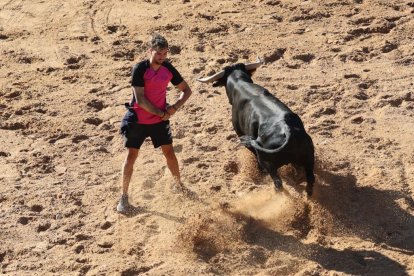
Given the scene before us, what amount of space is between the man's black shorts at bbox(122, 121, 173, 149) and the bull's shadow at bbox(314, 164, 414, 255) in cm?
161

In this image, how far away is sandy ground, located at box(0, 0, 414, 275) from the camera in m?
6.60

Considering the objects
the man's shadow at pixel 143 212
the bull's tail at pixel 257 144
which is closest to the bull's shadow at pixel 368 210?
the bull's tail at pixel 257 144

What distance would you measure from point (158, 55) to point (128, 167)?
1.27 metres

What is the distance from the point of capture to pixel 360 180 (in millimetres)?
7562

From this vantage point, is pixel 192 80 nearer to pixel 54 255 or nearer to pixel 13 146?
pixel 13 146

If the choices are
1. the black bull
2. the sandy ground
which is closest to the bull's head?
the black bull

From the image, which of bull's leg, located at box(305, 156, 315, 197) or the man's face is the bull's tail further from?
the man's face

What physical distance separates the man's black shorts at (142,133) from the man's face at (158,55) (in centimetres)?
69

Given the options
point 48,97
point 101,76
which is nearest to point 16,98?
point 48,97

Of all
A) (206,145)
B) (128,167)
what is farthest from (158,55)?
(206,145)

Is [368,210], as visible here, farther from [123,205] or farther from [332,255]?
[123,205]

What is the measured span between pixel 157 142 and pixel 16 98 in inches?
130

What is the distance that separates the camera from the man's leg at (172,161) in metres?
7.19

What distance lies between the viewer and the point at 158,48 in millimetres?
6371
